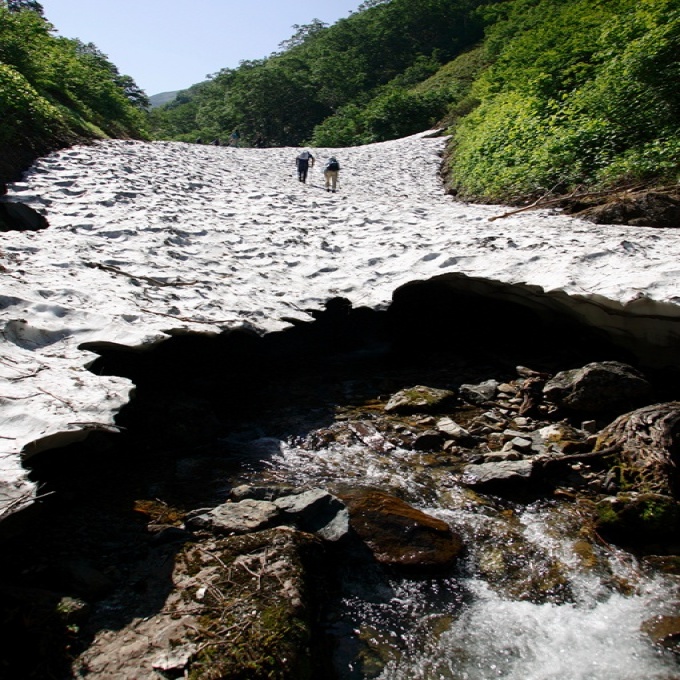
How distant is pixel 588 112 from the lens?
430 inches

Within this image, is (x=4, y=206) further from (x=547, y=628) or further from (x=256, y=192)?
(x=547, y=628)

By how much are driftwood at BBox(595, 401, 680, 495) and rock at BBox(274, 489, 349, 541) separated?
2.50 m

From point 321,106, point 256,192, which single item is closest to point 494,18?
point 321,106

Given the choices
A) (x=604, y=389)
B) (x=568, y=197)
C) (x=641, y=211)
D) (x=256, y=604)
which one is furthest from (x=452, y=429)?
(x=568, y=197)

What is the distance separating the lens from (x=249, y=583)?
3.12m

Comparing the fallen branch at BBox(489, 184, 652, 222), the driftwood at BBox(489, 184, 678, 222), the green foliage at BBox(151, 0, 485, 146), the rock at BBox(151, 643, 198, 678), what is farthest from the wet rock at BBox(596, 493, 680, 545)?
the green foliage at BBox(151, 0, 485, 146)

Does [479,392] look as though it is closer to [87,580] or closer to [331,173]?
[87,580]

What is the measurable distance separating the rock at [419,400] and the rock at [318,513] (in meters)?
1.94

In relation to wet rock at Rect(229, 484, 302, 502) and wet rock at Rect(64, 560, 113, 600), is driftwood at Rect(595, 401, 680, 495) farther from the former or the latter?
wet rock at Rect(64, 560, 113, 600)

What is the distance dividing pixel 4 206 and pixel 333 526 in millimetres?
8408

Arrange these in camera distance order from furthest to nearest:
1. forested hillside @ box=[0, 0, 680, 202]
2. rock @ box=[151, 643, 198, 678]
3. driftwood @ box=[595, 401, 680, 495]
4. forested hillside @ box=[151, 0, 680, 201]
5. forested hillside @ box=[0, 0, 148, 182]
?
forested hillside @ box=[0, 0, 148, 182]
forested hillside @ box=[0, 0, 680, 202]
forested hillside @ box=[151, 0, 680, 201]
driftwood @ box=[595, 401, 680, 495]
rock @ box=[151, 643, 198, 678]

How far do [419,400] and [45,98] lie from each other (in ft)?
57.9

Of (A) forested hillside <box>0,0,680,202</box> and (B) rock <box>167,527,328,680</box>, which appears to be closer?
(B) rock <box>167,527,328,680</box>

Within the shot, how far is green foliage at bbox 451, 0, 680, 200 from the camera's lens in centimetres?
913
